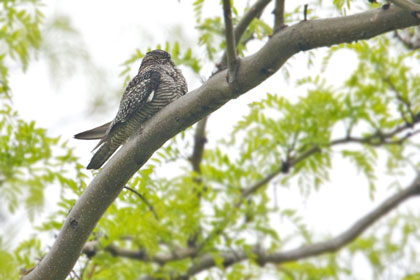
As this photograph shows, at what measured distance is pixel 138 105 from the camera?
321 centimetres

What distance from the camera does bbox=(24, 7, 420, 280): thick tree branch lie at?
214 centimetres

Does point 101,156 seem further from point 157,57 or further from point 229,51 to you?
point 229,51

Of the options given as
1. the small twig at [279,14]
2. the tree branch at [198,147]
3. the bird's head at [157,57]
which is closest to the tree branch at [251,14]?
the small twig at [279,14]

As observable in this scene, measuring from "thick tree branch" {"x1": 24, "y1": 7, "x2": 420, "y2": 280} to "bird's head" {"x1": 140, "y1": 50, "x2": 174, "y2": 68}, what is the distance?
1.39 m

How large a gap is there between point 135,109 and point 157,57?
0.70 meters

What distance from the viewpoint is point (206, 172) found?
15.9ft

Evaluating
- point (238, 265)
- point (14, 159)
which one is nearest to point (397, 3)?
point (238, 265)

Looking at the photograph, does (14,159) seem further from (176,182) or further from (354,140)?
(354,140)

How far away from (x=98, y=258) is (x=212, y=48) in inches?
68.7

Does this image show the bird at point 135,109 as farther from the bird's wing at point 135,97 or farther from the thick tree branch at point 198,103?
the thick tree branch at point 198,103

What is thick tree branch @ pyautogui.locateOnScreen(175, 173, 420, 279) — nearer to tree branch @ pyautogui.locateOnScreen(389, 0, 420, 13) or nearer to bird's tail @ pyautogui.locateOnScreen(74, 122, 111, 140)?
bird's tail @ pyautogui.locateOnScreen(74, 122, 111, 140)

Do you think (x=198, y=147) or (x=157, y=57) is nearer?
(x=157, y=57)

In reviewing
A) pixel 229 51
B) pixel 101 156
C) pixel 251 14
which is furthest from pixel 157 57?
pixel 229 51

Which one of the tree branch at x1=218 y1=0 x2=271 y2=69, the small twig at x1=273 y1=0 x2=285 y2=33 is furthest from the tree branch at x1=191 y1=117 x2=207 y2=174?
the small twig at x1=273 y1=0 x2=285 y2=33
